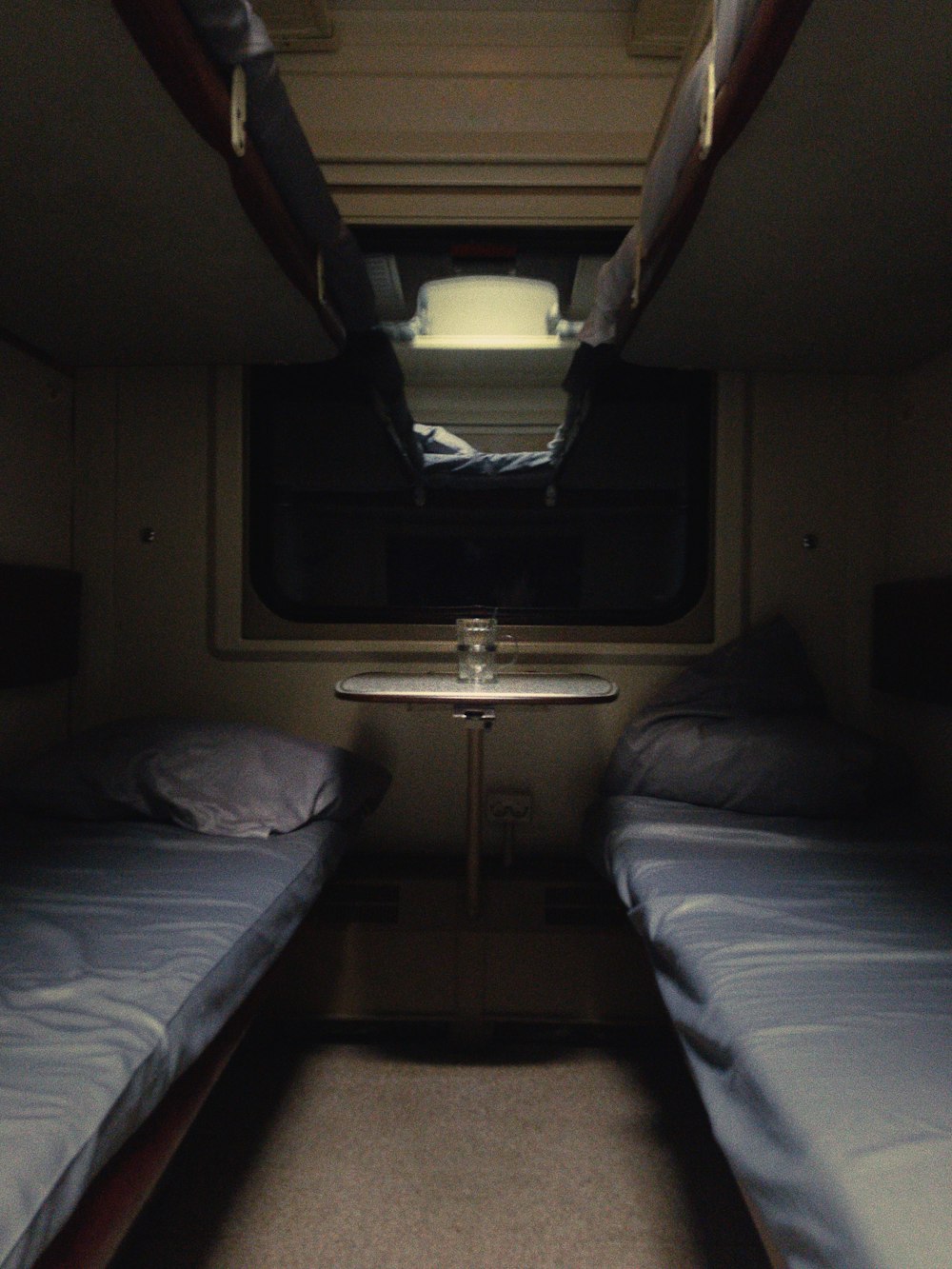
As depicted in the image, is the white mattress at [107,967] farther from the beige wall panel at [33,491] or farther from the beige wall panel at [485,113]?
the beige wall panel at [485,113]

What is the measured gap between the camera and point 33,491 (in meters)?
2.33

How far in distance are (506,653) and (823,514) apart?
106 cm

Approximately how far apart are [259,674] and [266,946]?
1278 mm

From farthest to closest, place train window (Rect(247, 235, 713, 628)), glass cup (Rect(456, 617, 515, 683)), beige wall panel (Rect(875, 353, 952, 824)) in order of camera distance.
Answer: train window (Rect(247, 235, 713, 628)), beige wall panel (Rect(875, 353, 952, 824)), glass cup (Rect(456, 617, 515, 683))

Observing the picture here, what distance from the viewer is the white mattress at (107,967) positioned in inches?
28.7

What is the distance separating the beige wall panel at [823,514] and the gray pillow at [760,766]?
0.42 meters

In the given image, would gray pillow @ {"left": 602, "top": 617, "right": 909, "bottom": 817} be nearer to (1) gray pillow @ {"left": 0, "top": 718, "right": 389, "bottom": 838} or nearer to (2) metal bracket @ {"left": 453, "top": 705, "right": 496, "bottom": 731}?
(2) metal bracket @ {"left": 453, "top": 705, "right": 496, "bottom": 731}

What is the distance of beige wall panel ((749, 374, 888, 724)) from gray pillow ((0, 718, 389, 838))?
139 centimetres

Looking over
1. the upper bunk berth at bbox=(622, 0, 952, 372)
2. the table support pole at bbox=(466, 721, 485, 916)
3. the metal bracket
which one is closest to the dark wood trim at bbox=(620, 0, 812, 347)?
the upper bunk berth at bbox=(622, 0, 952, 372)

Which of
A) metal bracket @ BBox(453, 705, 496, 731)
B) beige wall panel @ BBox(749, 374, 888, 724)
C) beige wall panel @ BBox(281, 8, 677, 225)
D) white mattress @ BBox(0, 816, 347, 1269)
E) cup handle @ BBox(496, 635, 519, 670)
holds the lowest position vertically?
white mattress @ BBox(0, 816, 347, 1269)

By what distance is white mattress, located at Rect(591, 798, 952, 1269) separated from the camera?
26.1 inches

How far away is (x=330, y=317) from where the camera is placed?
212 cm

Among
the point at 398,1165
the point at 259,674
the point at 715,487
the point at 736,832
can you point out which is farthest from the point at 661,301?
the point at 398,1165

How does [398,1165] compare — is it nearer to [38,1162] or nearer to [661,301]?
[38,1162]
